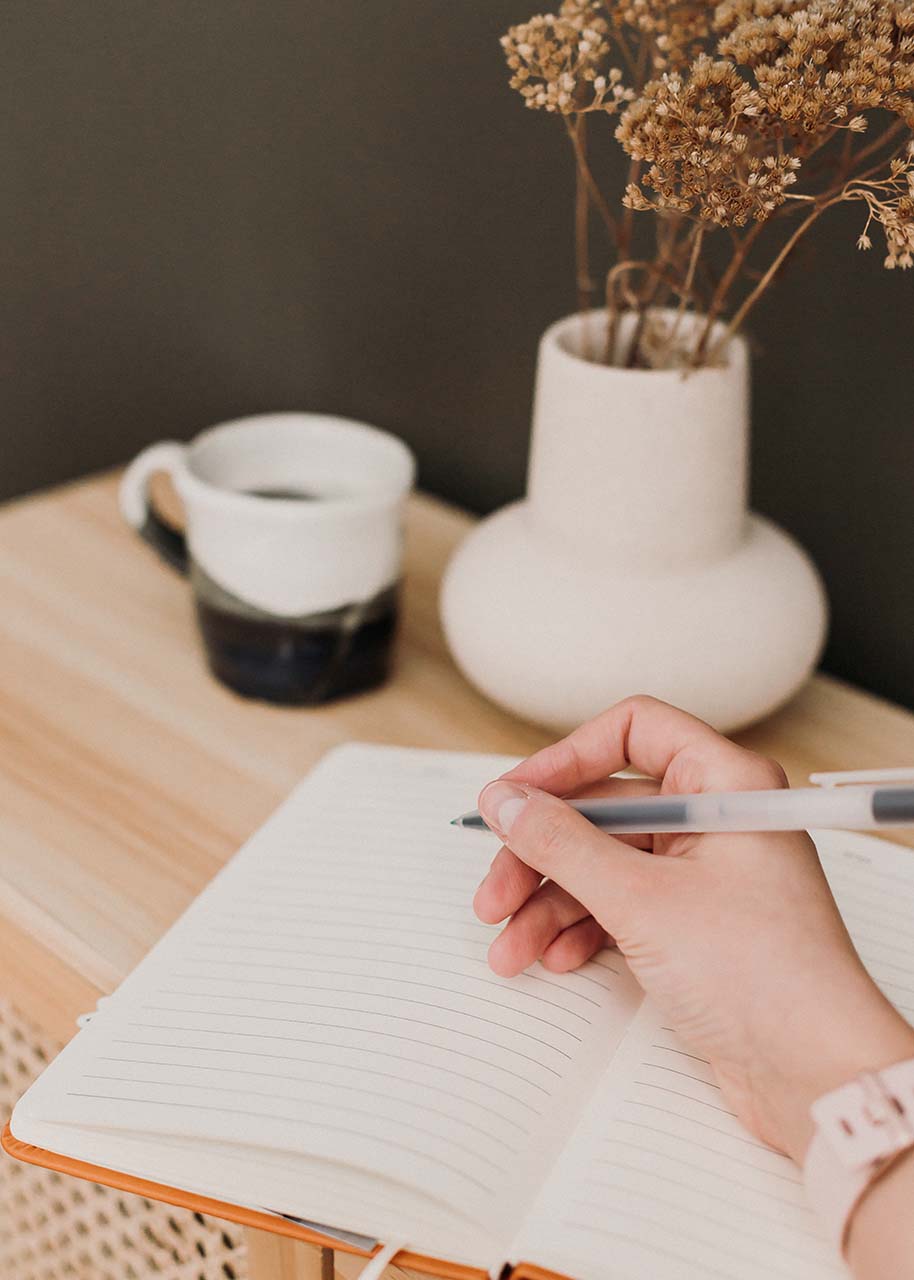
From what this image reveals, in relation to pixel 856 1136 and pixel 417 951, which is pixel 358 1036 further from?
pixel 856 1136

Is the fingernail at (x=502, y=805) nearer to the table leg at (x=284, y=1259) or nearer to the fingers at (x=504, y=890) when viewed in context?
the fingers at (x=504, y=890)

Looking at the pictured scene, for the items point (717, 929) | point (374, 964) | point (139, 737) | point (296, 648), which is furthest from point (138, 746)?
point (717, 929)

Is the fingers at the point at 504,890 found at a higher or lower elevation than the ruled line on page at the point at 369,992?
higher

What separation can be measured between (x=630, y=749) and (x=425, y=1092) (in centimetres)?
17

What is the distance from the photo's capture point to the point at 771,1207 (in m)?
0.40

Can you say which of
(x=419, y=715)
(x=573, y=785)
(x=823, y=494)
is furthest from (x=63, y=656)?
(x=823, y=494)

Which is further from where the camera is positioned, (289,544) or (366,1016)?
(289,544)

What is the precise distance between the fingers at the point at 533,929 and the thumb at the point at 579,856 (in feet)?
0.09

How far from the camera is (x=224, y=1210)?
1.35 ft

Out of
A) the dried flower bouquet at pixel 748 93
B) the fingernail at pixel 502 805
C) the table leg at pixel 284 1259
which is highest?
the dried flower bouquet at pixel 748 93

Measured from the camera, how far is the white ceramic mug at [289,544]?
668 millimetres

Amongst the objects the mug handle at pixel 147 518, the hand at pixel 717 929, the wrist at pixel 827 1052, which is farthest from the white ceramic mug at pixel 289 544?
the wrist at pixel 827 1052

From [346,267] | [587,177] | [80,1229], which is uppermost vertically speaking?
[587,177]

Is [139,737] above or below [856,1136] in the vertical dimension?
below
